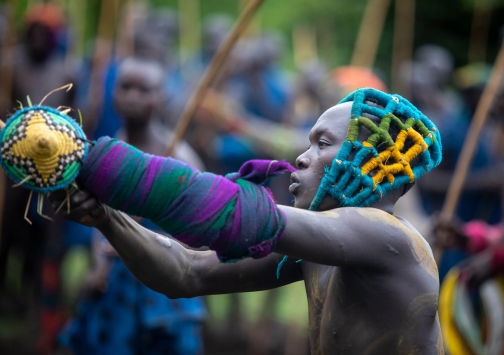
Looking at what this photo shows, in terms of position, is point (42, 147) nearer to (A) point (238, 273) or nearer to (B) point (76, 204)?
(B) point (76, 204)

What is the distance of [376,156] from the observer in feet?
8.49

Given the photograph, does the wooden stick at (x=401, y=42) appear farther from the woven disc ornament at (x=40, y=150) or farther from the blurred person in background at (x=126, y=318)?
the woven disc ornament at (x=40, y=150)

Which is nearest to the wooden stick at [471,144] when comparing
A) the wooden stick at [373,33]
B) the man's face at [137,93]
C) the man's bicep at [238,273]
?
the man's face at [137,93]

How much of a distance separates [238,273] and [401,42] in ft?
32.7

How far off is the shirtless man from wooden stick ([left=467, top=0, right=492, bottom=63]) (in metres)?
10.4

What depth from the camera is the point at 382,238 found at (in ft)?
8.25

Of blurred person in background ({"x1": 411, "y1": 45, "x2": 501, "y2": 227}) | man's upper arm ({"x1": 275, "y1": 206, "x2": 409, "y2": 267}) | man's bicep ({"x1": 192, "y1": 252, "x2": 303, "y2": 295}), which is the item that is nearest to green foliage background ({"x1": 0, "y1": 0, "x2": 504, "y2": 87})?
blurred person in background ({"x1": 411, "y1": 45, "x2": 501, "y2": 227})

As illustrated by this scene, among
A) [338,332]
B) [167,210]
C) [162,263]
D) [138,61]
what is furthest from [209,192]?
[138,61]

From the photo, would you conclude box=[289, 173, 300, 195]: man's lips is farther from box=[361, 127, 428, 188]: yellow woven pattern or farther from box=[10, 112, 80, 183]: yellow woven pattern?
box=[10, 112, 80, 183]: yellow woven pattern

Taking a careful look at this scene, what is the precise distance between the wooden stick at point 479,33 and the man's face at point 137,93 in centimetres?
778

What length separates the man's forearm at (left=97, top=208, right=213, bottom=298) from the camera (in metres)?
2.49

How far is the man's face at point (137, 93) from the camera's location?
581 cm

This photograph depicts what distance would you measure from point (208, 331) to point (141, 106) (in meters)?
3.73

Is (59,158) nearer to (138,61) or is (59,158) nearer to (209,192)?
(209,192)
